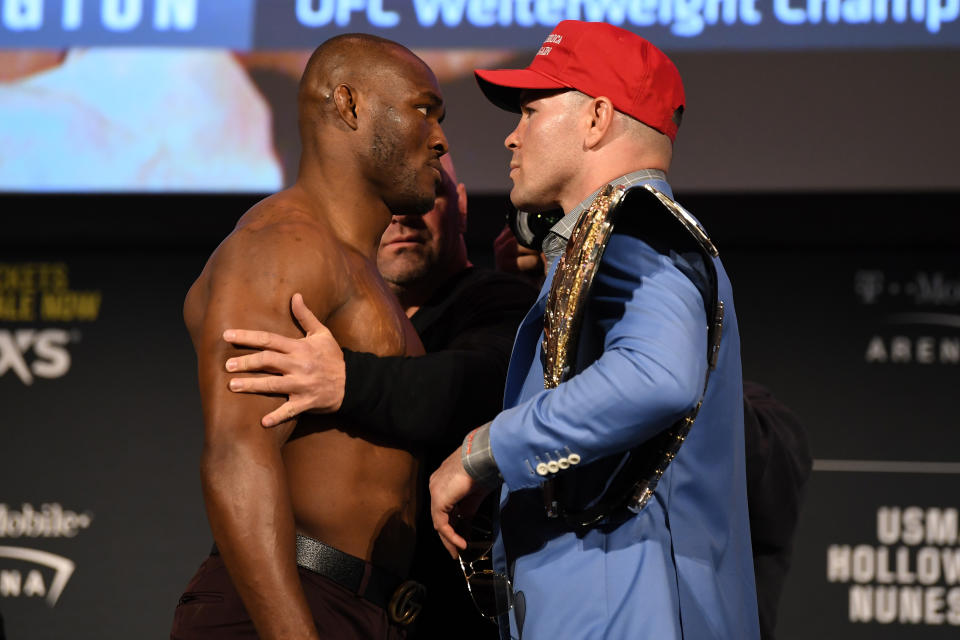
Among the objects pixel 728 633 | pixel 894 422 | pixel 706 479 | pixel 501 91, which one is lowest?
pixel 894 422

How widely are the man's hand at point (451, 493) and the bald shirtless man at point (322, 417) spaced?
0.70 ft

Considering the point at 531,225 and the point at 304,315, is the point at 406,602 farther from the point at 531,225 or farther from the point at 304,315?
the point at 531,225

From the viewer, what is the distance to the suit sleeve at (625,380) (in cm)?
131

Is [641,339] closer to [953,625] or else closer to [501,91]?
[501,91]

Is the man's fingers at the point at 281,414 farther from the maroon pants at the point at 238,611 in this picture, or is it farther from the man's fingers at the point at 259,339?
the maroon pants at the point at 238,611

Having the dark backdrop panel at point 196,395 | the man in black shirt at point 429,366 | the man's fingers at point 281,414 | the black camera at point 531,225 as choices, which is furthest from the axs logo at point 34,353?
the man's fingers at point 281,414

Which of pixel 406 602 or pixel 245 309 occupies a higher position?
pixel 245 309

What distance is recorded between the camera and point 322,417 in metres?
1.74

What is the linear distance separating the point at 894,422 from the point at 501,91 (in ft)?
9.47

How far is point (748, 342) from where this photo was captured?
4250 mm

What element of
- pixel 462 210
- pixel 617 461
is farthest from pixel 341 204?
pixel 462 210

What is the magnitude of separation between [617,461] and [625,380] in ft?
0.60

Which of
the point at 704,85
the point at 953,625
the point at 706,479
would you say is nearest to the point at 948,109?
the point at 704,85

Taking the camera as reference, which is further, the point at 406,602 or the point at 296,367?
the point at 406,602
